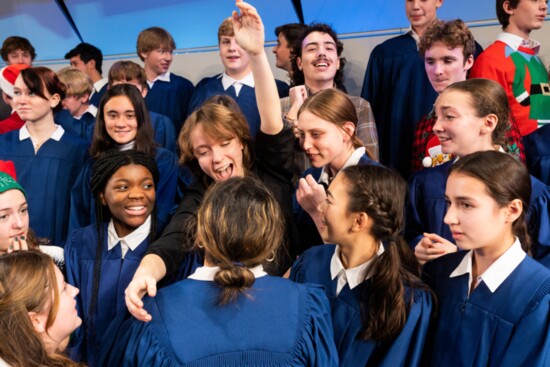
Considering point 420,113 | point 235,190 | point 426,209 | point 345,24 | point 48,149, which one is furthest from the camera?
point 345,24

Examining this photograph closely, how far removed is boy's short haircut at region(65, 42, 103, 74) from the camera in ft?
19.0

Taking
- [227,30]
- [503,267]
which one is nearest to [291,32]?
[227,30]

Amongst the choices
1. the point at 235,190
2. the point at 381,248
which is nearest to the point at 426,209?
the point at 381,248

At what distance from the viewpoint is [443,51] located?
3527mm

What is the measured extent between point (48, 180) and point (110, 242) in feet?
3.60

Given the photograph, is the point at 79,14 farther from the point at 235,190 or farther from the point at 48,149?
the point at 235,190

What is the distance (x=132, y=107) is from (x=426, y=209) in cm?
160

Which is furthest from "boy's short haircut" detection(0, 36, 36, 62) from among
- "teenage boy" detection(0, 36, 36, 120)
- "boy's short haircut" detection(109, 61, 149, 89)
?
"boy's short haircut" detection(109, 61, 149, 89)

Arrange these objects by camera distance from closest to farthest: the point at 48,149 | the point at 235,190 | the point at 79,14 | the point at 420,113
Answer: the point at 235,190 → the point at 48,149 → the point at 420,113 → the point at 79,14

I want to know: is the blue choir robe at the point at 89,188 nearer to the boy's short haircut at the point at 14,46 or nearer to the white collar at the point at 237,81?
the white collar at the point at 237,81

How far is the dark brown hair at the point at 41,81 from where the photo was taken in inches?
147

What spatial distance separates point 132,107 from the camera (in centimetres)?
353

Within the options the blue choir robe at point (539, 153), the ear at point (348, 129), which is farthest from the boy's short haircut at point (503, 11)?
the ear at point (348, 129)

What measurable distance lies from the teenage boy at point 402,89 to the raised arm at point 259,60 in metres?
1.62
